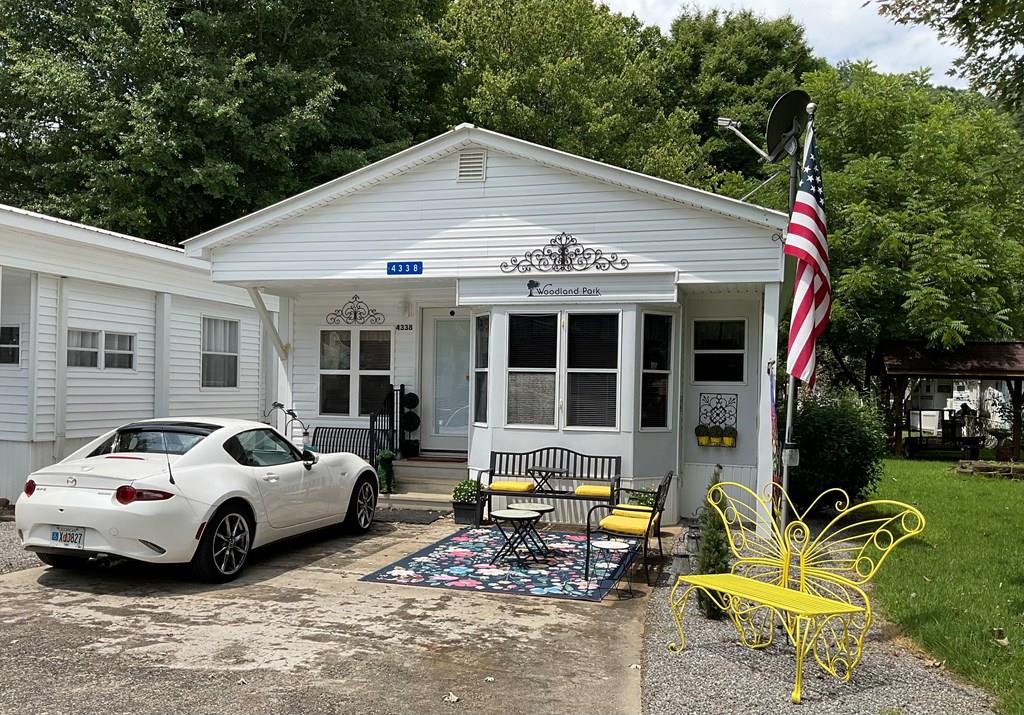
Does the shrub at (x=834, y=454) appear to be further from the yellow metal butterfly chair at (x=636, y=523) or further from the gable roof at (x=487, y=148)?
the yellow metal butterfly chair at (x=636, y=523)

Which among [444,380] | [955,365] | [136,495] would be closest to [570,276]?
[444,380]

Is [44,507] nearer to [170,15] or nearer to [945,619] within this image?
[945,619]

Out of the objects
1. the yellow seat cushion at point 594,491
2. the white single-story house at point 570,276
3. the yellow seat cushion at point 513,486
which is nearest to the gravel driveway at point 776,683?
the yellow seat cushion at point 594,491

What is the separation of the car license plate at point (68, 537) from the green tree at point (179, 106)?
14.9 meters

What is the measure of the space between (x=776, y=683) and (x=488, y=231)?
23.2ft

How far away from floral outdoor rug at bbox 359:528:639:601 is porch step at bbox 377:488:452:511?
1.99m

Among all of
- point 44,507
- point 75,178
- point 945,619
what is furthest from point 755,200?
point 44,507

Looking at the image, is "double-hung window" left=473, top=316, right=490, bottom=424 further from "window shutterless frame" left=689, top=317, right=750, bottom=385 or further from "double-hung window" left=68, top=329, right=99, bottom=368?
"double-hung window" left=68, top=329, right=99, bottom=368

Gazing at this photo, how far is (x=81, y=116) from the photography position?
70.0ft

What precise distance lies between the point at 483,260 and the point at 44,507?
573cm

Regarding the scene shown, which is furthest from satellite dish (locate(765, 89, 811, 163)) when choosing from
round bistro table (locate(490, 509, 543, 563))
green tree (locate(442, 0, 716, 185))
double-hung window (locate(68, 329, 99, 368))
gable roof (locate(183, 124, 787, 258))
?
green tree (locate(442, 0, 716, 185))

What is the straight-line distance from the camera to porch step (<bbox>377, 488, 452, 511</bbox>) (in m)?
11.7

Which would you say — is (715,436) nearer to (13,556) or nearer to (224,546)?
(224,546)

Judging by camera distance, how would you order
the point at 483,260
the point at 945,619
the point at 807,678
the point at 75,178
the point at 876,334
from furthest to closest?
the point at 876,334 → the point at 75,178 → the point at 483,260 → the point at 945,619 → the point at 807,678
